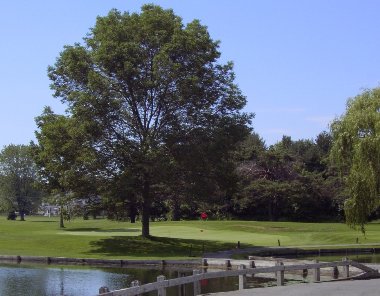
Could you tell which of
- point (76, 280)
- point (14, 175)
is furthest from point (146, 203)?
point (14, 175)

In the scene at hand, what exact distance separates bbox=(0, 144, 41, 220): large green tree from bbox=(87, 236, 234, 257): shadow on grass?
77.4 m

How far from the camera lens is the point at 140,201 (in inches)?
2108

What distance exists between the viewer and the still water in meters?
→ 26.9

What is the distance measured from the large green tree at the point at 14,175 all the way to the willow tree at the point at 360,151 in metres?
96.4

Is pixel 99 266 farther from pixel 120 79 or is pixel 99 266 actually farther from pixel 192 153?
pixel 120 79

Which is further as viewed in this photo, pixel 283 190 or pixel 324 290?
pixel 283 190

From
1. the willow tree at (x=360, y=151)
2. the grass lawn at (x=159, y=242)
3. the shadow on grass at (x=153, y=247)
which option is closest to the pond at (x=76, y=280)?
the grass lawn at (x=159, y=242)

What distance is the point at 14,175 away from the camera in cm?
12531

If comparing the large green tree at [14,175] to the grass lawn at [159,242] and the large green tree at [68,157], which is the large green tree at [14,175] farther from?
the large green tree at [68,157]

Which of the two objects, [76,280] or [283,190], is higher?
[283,190]

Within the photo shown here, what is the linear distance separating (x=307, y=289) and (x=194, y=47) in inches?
1215

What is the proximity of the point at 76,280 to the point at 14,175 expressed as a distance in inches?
3889

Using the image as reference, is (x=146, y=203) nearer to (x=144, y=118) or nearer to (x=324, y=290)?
(x=144, y=118)

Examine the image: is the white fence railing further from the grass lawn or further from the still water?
the grass lawn
